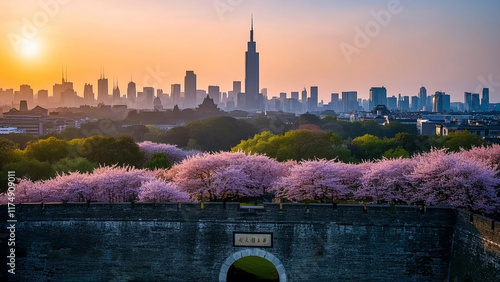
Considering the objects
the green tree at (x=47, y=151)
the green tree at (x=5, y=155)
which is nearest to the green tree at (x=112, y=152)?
the green tree at (x=47, y=151)

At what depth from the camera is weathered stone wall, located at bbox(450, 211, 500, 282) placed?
18.8 m

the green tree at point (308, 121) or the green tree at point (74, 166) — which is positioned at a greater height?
the green tree at point (308, 121)

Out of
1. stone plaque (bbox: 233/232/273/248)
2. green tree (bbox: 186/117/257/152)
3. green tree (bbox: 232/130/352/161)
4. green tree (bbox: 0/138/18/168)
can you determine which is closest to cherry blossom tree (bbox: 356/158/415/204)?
stone plaque (bbox: 233/232/273/248)

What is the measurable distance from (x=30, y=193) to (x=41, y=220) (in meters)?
5.33

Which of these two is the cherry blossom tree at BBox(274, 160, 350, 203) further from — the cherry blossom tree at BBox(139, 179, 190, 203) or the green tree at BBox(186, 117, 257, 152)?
the green tree at BBox(186, 117, 257, 152)

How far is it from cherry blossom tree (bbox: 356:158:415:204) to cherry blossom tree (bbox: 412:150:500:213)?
1152 millimetres

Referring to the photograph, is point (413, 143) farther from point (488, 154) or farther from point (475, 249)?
point (475, 249)

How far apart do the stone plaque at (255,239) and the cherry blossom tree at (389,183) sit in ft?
26.3

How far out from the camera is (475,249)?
20.0 metres

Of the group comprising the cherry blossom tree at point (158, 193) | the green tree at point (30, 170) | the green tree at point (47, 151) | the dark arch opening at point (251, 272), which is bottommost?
the dark arch opening at point (251, 272)

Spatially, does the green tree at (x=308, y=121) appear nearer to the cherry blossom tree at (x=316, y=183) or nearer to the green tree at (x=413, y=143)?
the green tree at (x=413, y=143)

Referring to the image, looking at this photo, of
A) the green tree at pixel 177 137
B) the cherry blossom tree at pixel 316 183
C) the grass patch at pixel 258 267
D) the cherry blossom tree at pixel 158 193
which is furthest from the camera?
the green tree at pixel 177 137

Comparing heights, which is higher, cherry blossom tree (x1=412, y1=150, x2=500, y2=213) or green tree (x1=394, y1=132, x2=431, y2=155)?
green tree (x1=394, y1=132, x2=431, y2=155)

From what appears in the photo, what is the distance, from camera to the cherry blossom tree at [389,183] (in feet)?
89.2
